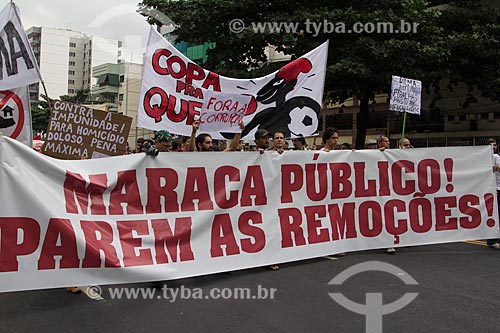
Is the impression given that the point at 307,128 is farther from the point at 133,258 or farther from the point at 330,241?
the point at 133,258

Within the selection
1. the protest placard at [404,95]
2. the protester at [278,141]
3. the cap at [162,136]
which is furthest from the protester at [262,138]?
the protest placard at [404,95]

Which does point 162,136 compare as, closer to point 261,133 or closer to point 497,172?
point 261,133

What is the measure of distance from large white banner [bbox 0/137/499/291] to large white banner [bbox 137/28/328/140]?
73 centimetres

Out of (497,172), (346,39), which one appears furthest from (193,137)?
(346,39)

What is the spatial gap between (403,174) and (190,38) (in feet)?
35.1

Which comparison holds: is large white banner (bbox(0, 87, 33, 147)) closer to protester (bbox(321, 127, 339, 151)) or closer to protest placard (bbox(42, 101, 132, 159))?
protest placard (bbox(42, 101, 132, 159))

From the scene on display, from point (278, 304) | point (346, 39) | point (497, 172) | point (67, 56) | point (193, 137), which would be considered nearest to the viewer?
point (278, 304)

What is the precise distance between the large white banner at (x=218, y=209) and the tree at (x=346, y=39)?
701cm

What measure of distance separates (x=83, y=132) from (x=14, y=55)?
5.56 feet

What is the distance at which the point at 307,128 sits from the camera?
21.1 feet

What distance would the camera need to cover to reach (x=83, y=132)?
668 cm

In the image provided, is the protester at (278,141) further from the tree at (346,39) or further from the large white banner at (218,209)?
the tree at (346,39)

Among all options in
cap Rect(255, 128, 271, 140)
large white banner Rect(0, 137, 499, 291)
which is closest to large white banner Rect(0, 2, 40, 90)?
large white banner Rect(0, 137, 499, 291)

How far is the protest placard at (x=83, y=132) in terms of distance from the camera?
6.40m
